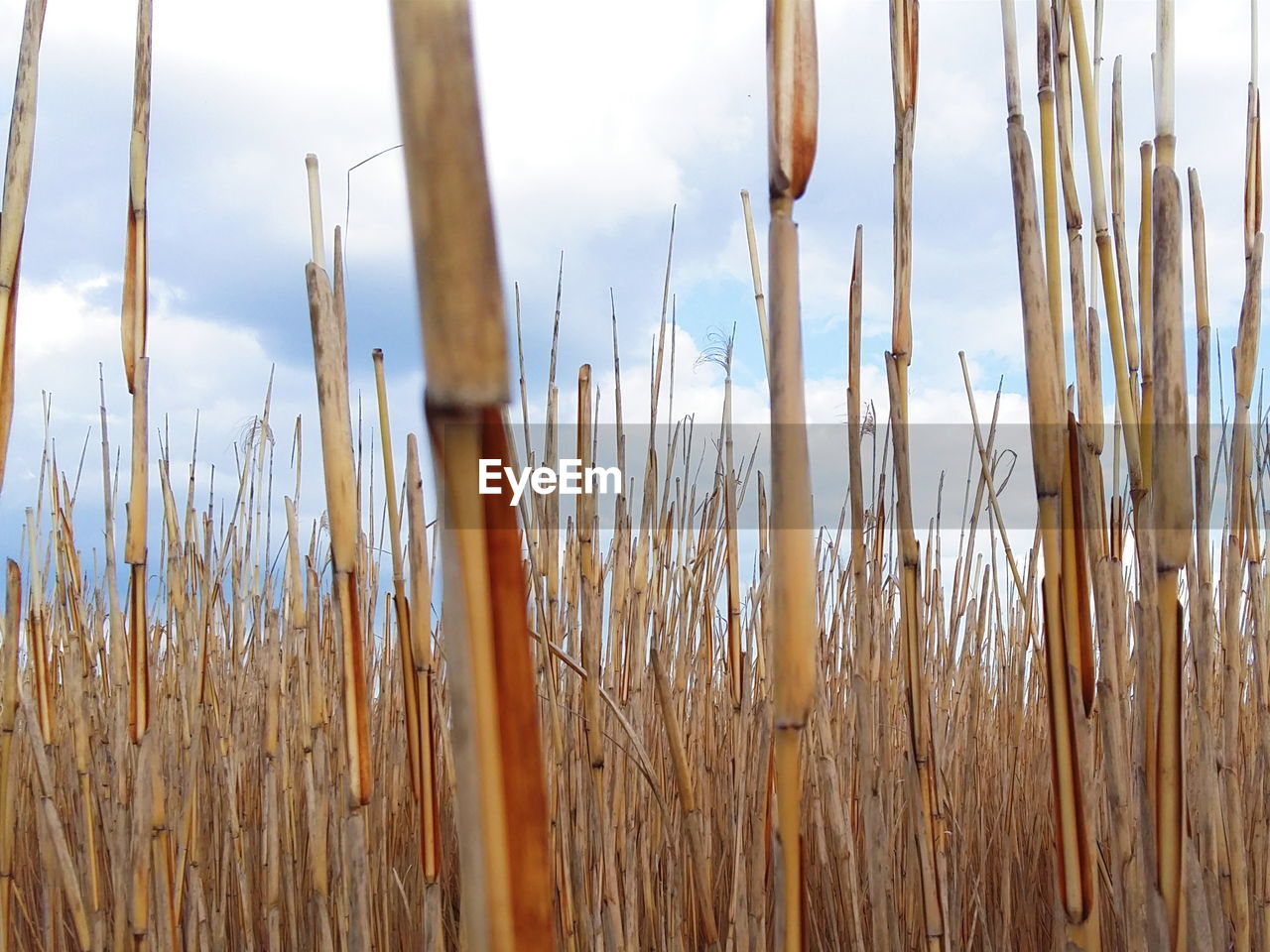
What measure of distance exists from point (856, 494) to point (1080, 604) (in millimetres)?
248

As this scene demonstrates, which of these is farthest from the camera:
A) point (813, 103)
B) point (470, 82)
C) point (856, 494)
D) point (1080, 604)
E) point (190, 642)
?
point (190, 642)

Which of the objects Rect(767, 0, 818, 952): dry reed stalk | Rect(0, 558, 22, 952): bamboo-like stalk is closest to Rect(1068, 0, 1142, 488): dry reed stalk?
Rect(767, 0, 818, 952): dry reed stalk

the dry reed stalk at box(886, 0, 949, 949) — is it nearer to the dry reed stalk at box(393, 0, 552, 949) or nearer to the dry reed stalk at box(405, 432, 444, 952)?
the dry reed stalk at box(405, 432, 444, 952)

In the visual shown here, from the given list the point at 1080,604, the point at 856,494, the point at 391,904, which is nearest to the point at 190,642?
the point at 391,904

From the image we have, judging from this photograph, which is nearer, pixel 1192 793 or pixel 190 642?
pixel 1192 793

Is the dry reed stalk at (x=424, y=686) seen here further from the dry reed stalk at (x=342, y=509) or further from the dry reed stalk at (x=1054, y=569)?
the dry reed stalk at (x=1054, y=569)

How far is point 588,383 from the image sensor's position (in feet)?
2.94

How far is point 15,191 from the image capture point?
565 millimetres

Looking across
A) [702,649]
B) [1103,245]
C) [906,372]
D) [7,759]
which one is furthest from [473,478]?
[702,649]

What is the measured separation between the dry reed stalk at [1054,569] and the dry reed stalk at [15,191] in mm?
554

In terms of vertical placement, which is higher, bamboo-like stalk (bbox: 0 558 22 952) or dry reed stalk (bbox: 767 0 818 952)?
dry reed stalk (bbox: 767 0 818 952)

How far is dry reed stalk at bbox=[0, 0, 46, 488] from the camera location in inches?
22.0

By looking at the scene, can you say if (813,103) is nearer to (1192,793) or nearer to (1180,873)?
(1180,873)

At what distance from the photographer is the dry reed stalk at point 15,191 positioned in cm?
56
